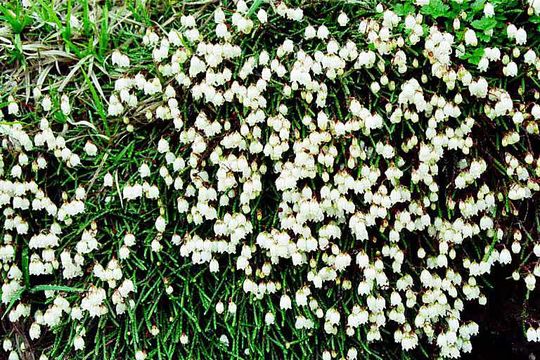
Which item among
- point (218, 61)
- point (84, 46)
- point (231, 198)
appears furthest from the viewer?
point (84, 46)

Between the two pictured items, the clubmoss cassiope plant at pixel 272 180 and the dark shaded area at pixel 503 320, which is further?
the dark shaded area at pixel 503 320

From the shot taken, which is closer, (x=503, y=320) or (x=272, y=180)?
(x=272, y=180)

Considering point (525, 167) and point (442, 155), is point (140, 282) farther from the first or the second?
point (525, 167)

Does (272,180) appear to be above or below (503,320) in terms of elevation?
below

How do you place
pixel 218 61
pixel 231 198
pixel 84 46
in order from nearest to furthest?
pixel 218 61 → pixel 231 198 → pixel 84 46

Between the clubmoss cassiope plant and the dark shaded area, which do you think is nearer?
the clubmoss cassiope plant

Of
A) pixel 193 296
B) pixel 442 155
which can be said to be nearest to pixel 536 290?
pixel 442 155

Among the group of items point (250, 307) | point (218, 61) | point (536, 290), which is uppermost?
point (536, 290)

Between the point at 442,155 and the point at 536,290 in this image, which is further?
the point at 536,290
